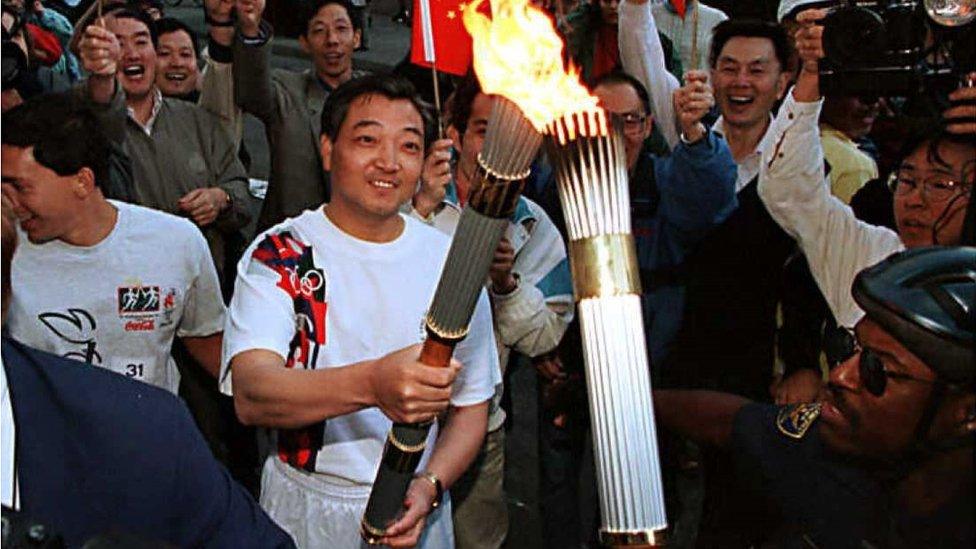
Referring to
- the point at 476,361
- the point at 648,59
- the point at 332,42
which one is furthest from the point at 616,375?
the point at 332,42

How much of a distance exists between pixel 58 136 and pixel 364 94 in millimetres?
1084

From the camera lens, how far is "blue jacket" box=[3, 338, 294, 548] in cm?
215

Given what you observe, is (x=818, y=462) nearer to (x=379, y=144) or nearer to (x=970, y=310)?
(x=970, y=310)

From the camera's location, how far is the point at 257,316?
308cm

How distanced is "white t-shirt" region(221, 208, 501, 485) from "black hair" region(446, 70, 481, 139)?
137cm

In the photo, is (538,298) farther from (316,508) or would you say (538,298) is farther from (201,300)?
(316,508)

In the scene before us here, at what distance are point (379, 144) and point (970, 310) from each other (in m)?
1.79

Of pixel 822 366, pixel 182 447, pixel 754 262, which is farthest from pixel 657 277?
pixel 182 447

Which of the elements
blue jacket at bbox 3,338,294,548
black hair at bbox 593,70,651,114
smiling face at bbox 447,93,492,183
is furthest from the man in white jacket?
blue jacket at bbox 3,338,294,548

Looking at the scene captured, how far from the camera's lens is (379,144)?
11.1 feet

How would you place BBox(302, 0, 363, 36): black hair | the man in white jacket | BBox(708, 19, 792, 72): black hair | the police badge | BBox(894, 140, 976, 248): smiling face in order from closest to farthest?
the police badge < BBox(894, 140, 976, 248): smiling face < the man in white jacket < BBox(708, 19, 792, 72): black hair < BBox(302, 0, 363, 36): black hair

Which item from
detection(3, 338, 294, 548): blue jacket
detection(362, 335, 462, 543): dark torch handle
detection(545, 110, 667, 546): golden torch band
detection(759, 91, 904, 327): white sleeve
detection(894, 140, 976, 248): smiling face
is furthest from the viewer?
detection(759, 91, 904, 327): white sleeve

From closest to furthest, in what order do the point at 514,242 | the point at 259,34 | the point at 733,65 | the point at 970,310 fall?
1. the point at 970,310
2. the point at 514,242
3. the point at 733,65
4. the point at 259,34

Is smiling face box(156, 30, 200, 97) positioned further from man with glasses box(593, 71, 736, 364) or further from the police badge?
the police badge
